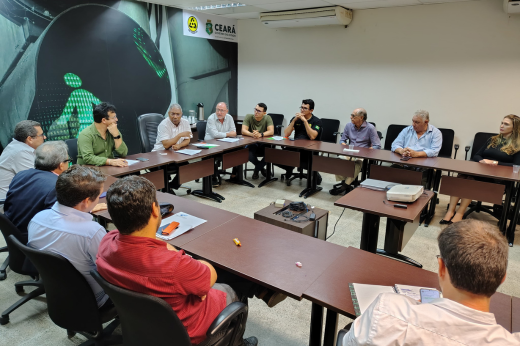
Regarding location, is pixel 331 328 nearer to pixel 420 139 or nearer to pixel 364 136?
pixel 420 139

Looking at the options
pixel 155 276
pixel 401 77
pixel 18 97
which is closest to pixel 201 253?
pixel 155 276

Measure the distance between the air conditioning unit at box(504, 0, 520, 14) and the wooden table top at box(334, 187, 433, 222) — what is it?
326 cm

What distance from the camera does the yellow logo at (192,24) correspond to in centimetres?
635

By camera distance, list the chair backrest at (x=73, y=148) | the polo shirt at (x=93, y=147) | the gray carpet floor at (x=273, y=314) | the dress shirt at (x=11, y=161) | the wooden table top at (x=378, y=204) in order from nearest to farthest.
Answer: the gray carpet floor at (x=273, y=314) → the wooden table top at (x=378, y=204) → the dress shirt at (x=11, y=161) → the polo shirt at (x=93, y=147) → the chair backrest at (x=73, y=148)

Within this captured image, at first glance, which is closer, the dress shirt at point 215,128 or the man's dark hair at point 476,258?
the man's dark hair at point 476,258

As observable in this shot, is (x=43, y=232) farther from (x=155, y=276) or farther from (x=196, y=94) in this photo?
(x=196, y=94)

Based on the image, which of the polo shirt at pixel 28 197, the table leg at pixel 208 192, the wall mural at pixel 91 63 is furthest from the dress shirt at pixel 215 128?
the polo shirt at pixel 28 197

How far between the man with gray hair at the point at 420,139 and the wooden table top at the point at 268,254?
2.66 m

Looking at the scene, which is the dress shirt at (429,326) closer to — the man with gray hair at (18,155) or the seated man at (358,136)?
the man with gray hair at (18,155)

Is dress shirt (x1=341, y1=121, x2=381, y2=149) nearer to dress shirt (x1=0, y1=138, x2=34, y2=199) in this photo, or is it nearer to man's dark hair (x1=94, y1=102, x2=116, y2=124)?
man's dark hair (x1=94, y1=102, x2=116, y2=124)

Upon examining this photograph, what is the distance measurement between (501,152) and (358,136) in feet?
5.50

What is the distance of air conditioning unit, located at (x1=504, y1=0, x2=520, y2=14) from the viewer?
14.0ft

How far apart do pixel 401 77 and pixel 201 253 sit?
5.21m

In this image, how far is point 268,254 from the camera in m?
1.78
